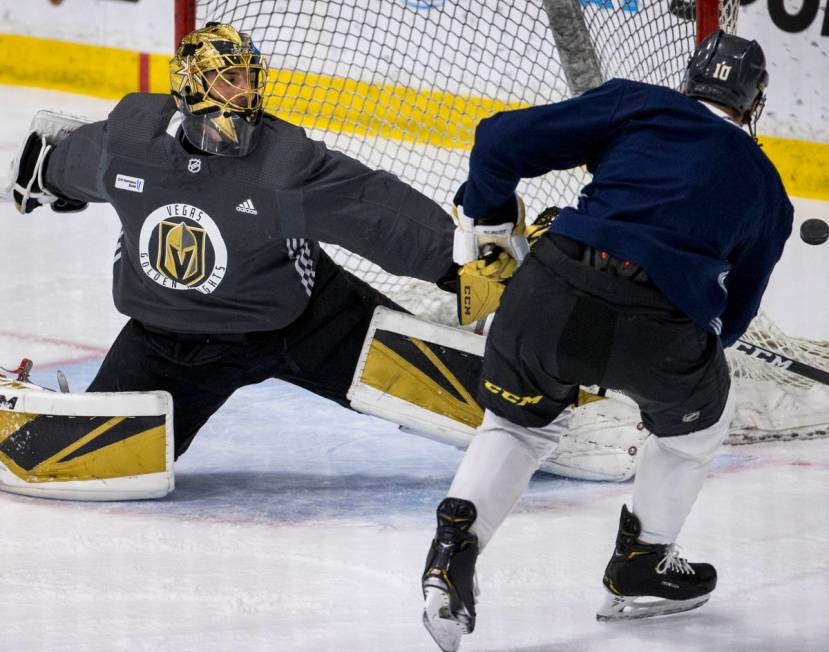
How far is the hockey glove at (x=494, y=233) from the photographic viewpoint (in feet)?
6.41

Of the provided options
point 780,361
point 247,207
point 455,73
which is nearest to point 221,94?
point 247,207

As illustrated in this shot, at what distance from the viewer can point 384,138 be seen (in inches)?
148

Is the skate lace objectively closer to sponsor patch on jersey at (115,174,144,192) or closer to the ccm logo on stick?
the ccm logo on stick

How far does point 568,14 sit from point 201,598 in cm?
175

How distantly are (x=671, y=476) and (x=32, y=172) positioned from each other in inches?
59.8

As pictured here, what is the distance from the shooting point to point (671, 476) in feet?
6.34

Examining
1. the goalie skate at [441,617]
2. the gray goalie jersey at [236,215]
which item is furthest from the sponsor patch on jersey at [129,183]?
the goalie skate at [441,617]

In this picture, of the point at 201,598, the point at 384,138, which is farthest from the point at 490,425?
the point at 384,138

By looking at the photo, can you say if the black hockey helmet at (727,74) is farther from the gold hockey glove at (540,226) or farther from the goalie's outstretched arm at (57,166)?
the goalie's outstretched arm at (57,166)

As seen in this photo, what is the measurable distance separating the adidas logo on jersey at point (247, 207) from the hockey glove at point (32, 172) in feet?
1.68

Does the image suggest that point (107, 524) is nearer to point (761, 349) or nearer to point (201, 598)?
point (201, 598)

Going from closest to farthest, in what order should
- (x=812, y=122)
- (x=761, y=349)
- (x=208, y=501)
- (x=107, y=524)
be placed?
(x=107, y=524)
(x=208, y=501)
(x=761, y=349)
(x=812, y=122)

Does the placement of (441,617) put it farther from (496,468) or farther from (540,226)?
(540,226)

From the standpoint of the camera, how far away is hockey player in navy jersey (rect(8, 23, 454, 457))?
7.82 feet
